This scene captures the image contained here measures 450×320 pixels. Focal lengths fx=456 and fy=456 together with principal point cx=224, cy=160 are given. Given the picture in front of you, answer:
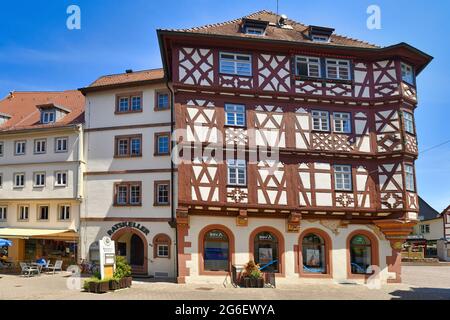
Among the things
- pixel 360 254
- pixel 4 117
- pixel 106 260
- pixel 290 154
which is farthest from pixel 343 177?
pixel 4 117

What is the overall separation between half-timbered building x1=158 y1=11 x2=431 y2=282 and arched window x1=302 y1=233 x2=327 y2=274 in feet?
0.17

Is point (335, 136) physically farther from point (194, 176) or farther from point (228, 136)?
point (194, 176)

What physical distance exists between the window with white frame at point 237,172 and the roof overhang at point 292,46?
245 inches

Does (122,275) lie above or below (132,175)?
below

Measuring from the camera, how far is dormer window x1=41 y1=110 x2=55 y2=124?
30219mm

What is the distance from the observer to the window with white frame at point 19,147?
29453 mm

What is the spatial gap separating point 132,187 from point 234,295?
34.3 feet

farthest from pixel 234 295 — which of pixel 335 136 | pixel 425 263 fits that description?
pixel 425 263

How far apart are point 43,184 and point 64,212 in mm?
2237

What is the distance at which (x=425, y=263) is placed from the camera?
41.2 meters

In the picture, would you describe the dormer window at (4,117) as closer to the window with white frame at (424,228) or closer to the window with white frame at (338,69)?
the window with white frame at (338,69)

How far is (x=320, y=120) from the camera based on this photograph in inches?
952

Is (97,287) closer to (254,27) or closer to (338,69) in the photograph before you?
(254,27)

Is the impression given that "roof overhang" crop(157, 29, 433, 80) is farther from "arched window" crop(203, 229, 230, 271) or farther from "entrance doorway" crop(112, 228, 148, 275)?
"entrance doorway" crop(112, 228, 148, 275)
